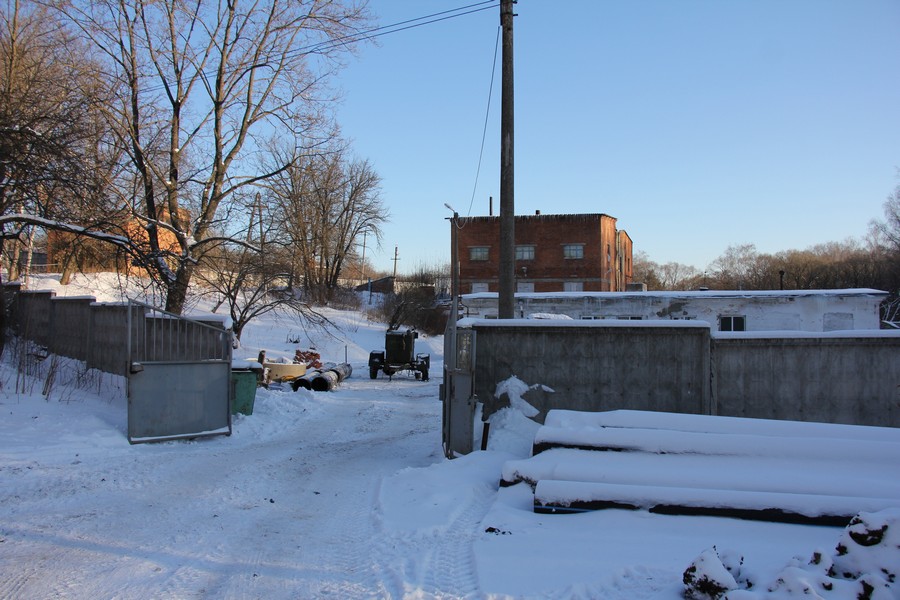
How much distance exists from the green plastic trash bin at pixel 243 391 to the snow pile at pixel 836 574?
10.4 m

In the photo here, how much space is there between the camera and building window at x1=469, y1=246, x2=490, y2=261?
184 ft

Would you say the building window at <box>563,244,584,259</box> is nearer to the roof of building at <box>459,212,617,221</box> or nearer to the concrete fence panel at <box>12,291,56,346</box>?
the roof of building at <box>459,212,617,221</box>

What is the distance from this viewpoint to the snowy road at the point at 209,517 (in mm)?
4898

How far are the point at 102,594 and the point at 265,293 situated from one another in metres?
A: 19.1

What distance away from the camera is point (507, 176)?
11.5m

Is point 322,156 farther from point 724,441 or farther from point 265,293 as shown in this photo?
point 724,441

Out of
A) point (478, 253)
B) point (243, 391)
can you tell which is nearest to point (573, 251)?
point (478, 253)

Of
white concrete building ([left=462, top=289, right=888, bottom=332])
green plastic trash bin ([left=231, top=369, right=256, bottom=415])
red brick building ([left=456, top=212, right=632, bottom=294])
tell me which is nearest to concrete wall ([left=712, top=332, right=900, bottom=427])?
green plastic trash bin ([left=231, top=369, right=256, bottom=415])

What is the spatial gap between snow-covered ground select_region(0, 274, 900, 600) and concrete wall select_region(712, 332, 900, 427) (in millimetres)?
2960

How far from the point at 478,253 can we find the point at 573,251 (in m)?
8.02

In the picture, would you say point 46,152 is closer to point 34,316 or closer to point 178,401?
point 178,401

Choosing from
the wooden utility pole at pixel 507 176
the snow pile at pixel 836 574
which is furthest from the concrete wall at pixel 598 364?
the snow pile at pixel 836 574

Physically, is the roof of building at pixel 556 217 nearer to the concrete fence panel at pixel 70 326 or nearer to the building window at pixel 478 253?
the building window at pixel 478 253

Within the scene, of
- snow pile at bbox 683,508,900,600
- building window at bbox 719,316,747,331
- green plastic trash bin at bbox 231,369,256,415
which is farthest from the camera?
building window at bbox 719,316,747,331
